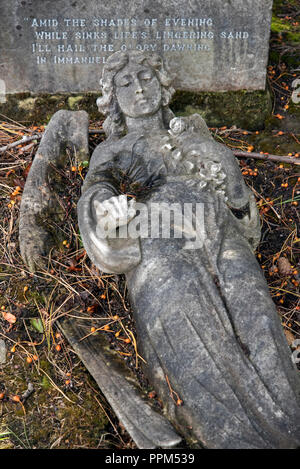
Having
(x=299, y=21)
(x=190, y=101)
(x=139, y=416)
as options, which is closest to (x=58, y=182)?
(x=190, y=101)

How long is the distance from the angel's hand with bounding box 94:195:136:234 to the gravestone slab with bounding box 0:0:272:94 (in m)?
2.12

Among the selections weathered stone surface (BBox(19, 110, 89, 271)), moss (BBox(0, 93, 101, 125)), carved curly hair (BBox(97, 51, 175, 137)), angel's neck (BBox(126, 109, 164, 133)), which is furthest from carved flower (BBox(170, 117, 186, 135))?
moss (BBox(0, 93, 101, 125))

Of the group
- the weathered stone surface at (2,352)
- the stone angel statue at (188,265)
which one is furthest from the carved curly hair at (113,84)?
the weathered stone surface at (2,352)

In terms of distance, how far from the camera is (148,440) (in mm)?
2650

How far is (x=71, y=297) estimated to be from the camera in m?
3.53

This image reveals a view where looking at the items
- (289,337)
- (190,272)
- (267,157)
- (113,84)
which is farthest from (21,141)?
(289,337)

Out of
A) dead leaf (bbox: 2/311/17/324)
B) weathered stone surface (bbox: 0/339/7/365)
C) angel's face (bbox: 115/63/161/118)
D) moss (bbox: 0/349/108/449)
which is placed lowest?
moss (bbox: 0/349/108/449)

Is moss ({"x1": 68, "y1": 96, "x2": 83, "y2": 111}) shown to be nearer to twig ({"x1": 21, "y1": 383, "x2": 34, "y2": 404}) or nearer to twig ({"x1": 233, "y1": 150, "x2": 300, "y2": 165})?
twig ({"x1": 233, "y1": 150, "x2": 300, "y2": 165})

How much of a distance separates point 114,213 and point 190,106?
7.27ft

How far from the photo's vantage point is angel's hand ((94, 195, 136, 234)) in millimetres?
2896

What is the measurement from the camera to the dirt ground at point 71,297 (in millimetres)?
3002

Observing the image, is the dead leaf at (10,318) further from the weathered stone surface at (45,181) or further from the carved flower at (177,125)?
the carved flower at (177,125)

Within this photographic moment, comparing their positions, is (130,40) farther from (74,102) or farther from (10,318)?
(10,318)
